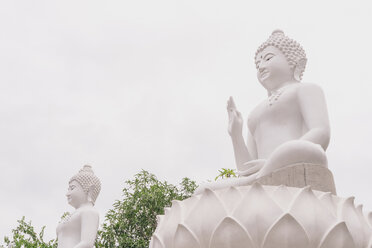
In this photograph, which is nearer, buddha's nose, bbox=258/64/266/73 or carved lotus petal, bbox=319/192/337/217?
carved lotus petal, bbox=319/192/337/217

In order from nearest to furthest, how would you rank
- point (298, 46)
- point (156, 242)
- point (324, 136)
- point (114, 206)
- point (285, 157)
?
point (156, 242) < point (285, 157) < point (324, 136) < point (298, 46) < point (114, 206)

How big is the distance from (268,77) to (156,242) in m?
2.16

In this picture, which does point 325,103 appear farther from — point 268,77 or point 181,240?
point 181,240

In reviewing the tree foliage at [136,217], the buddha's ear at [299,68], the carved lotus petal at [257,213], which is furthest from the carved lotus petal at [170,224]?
the tree foliage at [136,217]

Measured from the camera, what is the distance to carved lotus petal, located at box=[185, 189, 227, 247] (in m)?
3.13

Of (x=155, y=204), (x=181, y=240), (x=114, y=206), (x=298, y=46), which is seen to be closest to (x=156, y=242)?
(x=181, y=240)

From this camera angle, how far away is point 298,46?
516 centimetres

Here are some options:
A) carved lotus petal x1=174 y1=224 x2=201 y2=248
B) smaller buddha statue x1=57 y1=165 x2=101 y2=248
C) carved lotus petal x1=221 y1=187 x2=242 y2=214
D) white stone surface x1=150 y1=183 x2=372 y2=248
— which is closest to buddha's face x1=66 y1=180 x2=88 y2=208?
smaller buddha statue x1=57 y1=165 x2=101 y2=248

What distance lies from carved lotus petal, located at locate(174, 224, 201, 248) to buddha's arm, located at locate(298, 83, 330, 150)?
1.60 metres

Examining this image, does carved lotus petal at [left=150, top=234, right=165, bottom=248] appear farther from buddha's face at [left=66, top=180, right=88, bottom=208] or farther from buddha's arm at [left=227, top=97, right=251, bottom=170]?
A: buddha's face at [left=66, top=180, right=88, bottom=208]

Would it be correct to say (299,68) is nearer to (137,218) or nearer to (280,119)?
(280,119)

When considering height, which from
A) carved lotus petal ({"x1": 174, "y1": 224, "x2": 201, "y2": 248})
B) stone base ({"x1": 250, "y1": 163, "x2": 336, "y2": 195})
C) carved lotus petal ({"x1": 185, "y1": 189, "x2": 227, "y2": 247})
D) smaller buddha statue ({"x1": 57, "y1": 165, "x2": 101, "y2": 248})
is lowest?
carved lotus petal ({"x1": 174, "y1": 224, "x2": 201, "y2": 248})

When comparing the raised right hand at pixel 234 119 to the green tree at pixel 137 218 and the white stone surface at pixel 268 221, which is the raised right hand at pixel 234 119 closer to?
the white stone surface at pixel 268 221

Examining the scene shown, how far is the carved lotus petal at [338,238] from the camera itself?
305 centimetres
